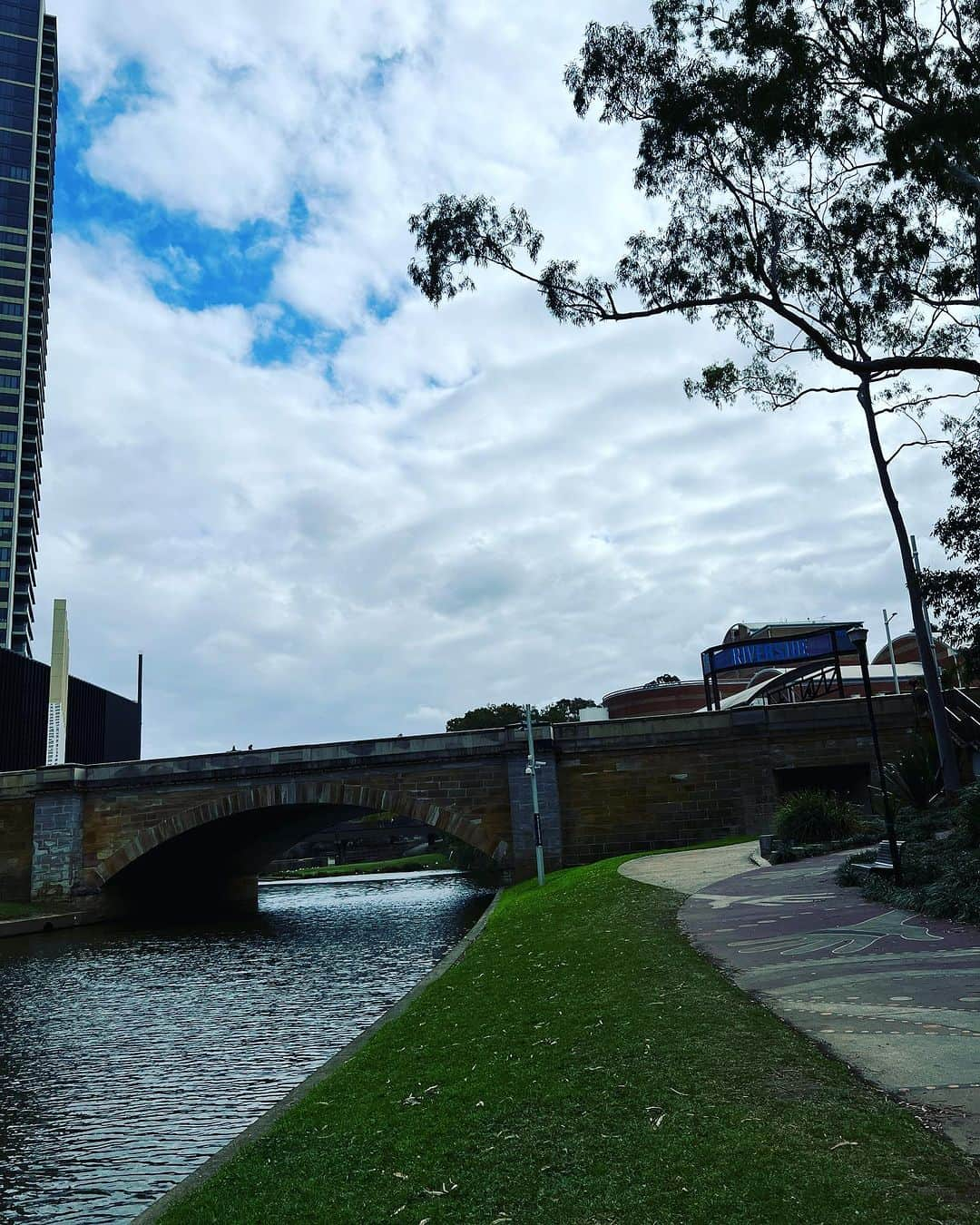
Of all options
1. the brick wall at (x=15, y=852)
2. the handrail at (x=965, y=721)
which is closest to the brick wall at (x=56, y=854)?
the brick wall at (x=15, y=852)

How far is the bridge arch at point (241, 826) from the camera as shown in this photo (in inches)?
1388

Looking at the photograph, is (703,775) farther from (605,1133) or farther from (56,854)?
(605,1133)

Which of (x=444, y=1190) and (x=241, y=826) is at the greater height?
(x=241, y=826)

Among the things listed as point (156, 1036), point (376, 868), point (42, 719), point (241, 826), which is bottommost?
point (376, 868)

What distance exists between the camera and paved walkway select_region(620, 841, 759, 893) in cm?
2030

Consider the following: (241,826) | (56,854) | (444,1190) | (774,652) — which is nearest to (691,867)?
(444,1190)

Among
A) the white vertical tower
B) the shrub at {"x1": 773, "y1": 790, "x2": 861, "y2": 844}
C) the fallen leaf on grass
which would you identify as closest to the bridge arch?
the white vertical tower

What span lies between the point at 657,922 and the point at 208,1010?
842 cm

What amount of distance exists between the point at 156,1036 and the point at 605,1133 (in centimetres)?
1173

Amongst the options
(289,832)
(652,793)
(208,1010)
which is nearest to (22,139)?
(289,832)

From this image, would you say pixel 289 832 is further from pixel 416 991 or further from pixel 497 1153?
pixel 497 1153

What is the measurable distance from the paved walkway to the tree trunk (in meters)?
5.07

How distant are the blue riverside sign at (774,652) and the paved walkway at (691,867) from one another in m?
16.2

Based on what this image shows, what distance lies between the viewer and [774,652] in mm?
45125
